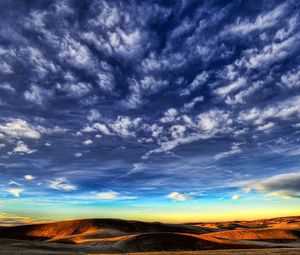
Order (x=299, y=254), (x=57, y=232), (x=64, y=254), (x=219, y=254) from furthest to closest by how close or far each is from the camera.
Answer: (x=57, y=232), (x=64, y=254), (x=219, y=254), (x=299, y=254)

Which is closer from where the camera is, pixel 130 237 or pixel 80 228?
pixel 130 237

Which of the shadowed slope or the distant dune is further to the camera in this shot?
the shadowed slope

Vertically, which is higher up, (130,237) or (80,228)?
(80,228)

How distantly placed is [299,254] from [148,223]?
250ft

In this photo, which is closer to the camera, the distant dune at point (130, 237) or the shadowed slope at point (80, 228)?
the distant dune at point (130, 237)

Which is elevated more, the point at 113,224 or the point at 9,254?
the point at 113,224

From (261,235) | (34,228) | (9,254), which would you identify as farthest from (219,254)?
(34,228)

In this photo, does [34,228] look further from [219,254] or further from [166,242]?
[219,254]

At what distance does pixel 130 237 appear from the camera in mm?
50375

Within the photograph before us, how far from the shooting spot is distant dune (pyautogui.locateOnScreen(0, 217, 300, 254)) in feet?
144

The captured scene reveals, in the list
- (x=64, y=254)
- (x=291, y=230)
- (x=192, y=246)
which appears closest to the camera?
(x=64, y=254)

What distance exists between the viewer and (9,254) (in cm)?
2805

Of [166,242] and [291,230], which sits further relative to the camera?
[291,230]

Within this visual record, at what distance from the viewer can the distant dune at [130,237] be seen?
4394 cm
